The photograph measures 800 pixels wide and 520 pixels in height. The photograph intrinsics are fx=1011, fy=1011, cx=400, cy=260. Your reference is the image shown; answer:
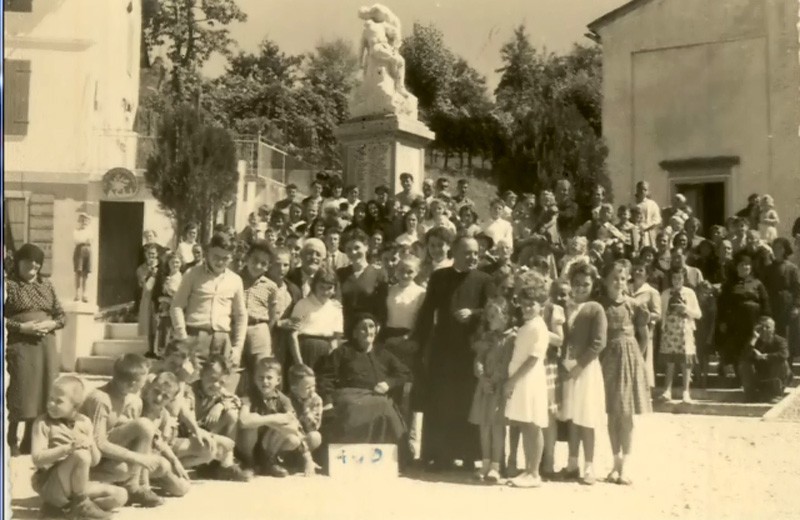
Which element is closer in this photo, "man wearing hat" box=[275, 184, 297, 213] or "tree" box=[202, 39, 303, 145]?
"tree" box=[202, 39, 303, 145]

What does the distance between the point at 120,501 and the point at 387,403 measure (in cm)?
98

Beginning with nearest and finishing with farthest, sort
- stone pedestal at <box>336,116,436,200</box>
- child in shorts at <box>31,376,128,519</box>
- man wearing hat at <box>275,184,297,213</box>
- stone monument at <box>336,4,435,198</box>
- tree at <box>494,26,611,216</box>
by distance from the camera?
1. child in shorts at <box>31,376,128,519</box>
2. stone monument at <box>336,4,435,198</box>
3. tree at <box>494,26,611,216</box>
4. man wearing hat at <box>275,184,297,213</box>
5. stone pedestal at <box>336,116,436,200</box>

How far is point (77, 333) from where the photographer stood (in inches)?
149

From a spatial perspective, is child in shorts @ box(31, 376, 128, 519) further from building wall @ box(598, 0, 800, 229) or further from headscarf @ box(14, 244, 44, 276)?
building wall @ box(598, 0, 800, 229)

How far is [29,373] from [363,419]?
4.02ft

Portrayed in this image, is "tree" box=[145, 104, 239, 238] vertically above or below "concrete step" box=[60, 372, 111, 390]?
above

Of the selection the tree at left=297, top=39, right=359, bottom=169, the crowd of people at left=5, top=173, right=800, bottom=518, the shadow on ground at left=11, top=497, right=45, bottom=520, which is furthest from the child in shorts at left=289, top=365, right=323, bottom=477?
the tree at left=297, top=39, right=359, bottom=169

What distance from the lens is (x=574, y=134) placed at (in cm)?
443

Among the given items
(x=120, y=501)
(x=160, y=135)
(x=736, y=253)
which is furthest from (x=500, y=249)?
(x=120, y=501)

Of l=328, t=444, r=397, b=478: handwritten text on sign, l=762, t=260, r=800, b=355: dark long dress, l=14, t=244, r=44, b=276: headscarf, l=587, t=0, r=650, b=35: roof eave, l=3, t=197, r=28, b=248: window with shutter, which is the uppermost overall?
l=587, t=0, r=650, b=35: roof eave

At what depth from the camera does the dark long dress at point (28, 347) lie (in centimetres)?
365

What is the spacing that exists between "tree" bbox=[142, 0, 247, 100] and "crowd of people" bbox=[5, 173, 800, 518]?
649 mm

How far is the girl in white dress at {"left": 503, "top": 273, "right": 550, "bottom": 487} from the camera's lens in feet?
11.8

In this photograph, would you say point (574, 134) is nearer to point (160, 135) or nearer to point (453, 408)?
point (453, 408)
